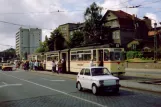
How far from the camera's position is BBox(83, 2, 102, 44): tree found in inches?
2950

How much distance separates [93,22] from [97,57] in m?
47.3

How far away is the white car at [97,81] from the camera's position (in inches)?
625

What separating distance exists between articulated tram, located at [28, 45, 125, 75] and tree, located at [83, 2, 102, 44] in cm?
3801

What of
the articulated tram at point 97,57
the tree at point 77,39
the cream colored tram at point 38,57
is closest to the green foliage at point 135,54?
the cream colored tram at point 38,57

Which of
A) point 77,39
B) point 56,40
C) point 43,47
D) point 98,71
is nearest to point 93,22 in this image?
point 77,39

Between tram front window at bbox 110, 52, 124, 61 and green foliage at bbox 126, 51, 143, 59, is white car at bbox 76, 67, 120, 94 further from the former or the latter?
green foliage at bbox 126, 51, 143, 59

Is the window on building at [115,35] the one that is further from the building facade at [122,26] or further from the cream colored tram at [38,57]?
the cream colored tram at [38,57]

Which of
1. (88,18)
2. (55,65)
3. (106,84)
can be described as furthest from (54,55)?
(88,18)

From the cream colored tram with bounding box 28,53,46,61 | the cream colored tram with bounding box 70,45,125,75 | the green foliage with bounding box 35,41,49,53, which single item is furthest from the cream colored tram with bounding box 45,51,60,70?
the green foliage with bounding box 35,41,49,53

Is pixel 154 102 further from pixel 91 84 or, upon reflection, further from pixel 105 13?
pixel 105 13

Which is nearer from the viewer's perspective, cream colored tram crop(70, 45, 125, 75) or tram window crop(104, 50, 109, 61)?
cream colored tram crop(70, 45, 125, 75)

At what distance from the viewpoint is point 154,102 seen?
12883mm

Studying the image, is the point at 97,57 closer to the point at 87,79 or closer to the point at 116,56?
the point at 116,56

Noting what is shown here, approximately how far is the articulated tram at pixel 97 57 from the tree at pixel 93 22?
3801cm
